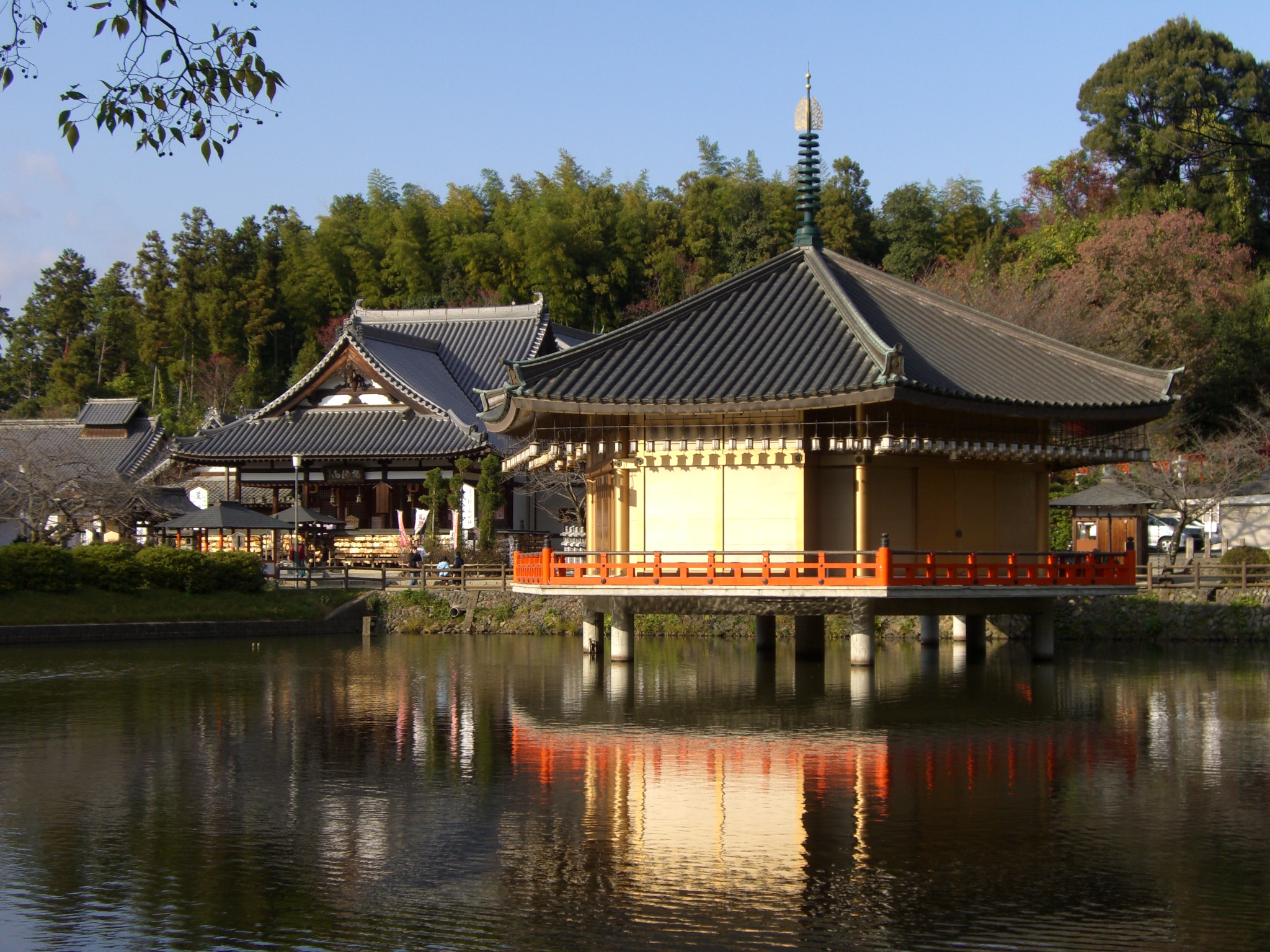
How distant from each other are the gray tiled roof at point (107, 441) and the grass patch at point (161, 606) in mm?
25093

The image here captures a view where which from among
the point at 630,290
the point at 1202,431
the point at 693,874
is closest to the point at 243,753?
the point at 693,874

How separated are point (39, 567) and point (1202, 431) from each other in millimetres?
42183

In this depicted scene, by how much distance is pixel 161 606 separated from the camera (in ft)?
115

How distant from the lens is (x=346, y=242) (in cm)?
8150

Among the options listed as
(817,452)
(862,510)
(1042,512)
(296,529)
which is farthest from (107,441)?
(1042,512)

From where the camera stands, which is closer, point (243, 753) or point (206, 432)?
point (243, 753)

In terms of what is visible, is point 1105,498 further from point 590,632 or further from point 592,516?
point 590,632

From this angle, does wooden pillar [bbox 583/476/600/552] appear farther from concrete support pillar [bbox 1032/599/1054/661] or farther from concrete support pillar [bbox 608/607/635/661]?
concrete support pillar [bbox 1032/599/1054/661]

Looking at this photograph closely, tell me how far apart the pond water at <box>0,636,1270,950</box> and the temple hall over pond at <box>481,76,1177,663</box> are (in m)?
2.01

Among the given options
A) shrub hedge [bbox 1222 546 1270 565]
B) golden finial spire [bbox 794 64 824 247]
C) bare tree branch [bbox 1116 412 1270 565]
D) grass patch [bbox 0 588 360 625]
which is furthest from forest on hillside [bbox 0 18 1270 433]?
grass patch [bbox 0 588 360 625]

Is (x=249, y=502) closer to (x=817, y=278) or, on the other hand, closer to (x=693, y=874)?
(x=817, y=278)

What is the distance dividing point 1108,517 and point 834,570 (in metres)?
19.3

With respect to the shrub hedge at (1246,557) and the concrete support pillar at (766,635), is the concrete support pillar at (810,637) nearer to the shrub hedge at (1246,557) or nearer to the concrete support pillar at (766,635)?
the concrete support pillar at (766,635)

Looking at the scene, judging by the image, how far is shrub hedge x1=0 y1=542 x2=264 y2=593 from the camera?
1326 inches
